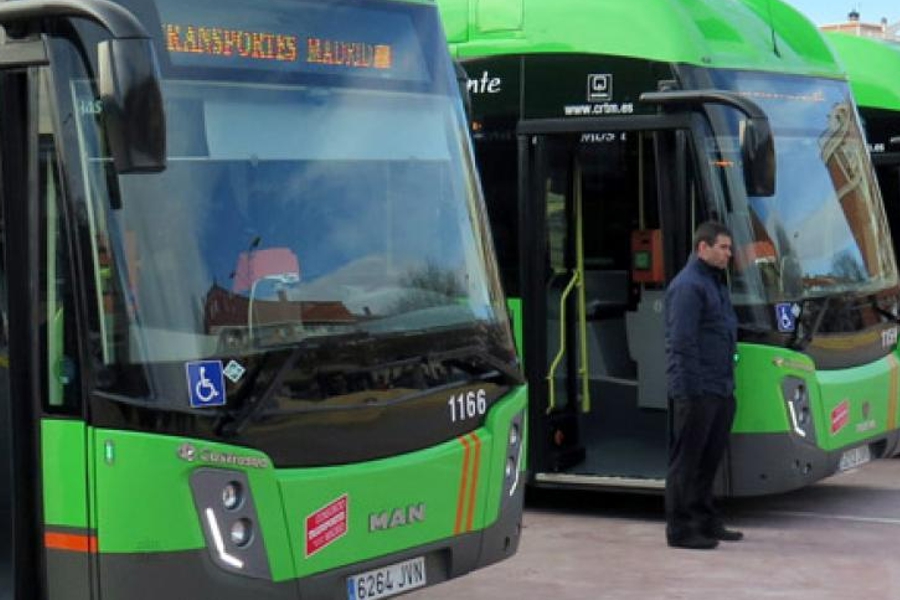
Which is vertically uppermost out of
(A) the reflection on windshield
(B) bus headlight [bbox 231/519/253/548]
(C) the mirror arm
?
(C) the mirror arm

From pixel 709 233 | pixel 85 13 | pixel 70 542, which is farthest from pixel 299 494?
pixel 709 233

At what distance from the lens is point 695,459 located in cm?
1005

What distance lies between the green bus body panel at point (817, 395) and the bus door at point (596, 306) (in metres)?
0.79

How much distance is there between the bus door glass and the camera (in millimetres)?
11047

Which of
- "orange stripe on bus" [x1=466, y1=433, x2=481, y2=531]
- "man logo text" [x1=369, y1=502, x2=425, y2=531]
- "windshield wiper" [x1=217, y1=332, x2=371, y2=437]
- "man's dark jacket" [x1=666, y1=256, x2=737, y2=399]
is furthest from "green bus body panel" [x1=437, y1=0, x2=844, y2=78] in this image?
"windshield wiper" [x1=217, y1=332, x2=371, y2=437]

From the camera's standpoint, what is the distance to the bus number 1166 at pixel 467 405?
7180 millimetres

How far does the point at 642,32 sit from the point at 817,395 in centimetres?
238

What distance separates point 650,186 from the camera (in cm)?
1106

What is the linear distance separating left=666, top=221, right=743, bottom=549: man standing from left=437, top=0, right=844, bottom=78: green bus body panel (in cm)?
121

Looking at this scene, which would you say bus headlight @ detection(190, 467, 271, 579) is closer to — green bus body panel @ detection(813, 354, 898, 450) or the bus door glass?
the bus door glass

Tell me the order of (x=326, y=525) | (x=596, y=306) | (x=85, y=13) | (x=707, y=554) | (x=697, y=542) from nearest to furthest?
(x=85, y=13), (x=326, y=525), (x=707, y=554), (x=697, y=542), (x=596, y=306)

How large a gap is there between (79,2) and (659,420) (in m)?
6.23

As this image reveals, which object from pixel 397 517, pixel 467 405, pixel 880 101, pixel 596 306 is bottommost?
pixel 397 517

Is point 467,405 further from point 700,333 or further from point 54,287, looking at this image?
point 700,333
